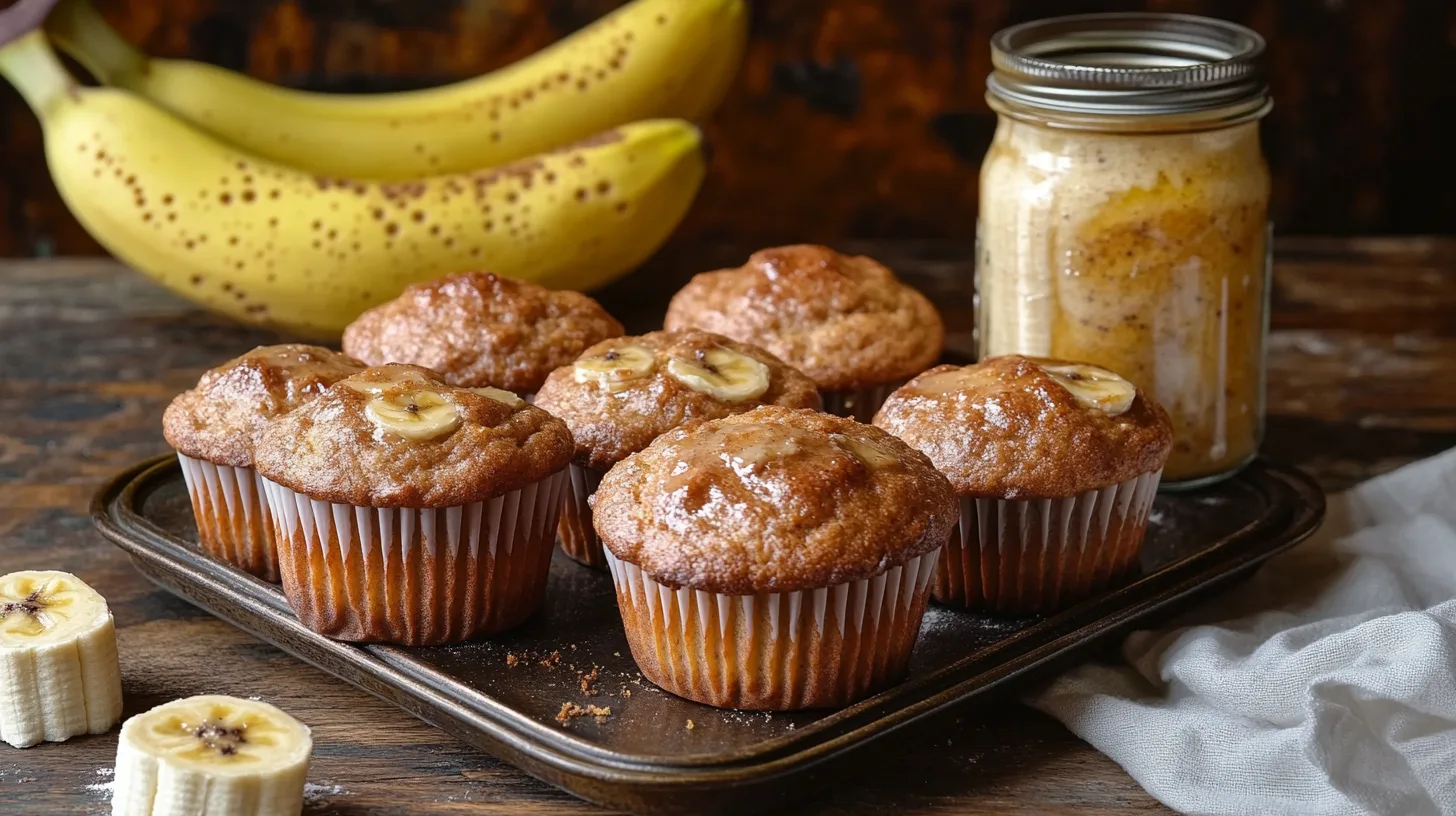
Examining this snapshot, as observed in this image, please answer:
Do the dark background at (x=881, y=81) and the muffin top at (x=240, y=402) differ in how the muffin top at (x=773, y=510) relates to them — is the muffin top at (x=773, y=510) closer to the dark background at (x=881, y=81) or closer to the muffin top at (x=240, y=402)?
the muffin top at (x=240, y=402)

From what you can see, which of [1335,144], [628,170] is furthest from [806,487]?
[1335,144]

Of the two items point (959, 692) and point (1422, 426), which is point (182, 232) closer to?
point (959, 692)

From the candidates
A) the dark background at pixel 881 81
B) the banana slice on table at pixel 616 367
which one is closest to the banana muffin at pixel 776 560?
the banana slice on table at pixel 616 367

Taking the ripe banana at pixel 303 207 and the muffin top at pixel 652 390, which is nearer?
the muffin top at pixel 652 390

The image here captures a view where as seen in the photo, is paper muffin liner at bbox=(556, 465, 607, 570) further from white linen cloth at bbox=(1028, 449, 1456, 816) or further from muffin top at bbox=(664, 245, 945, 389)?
white linen cloth at bbox=(1028, 449, 1456, 816)

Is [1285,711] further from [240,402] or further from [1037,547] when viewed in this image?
[240,402]

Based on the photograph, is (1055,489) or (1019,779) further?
(1055,489)

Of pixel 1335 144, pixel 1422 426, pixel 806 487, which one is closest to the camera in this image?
pixel 806 487

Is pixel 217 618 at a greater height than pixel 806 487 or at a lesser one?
lesser
